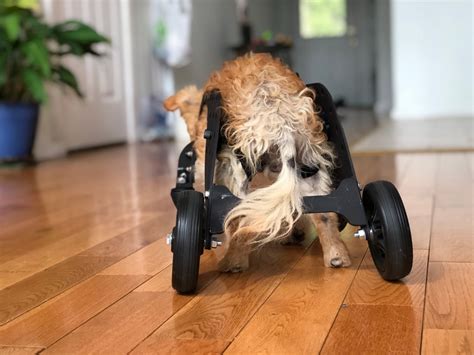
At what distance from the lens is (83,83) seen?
5582mm

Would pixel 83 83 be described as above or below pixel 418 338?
above

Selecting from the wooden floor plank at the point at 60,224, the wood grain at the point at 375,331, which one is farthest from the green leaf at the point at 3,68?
the wood grain at the point at 375,331

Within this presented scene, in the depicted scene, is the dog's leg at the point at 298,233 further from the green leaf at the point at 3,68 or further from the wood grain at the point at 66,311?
the green leaf at the point at 3,68

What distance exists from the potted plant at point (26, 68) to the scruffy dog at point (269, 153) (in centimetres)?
268

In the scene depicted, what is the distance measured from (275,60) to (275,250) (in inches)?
20.1

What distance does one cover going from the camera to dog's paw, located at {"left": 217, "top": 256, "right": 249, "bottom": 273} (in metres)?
1.64

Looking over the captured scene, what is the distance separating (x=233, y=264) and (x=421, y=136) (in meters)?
3.69

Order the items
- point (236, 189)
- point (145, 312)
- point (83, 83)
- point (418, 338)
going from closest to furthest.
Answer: point (418, 338)
point (145, 312)
point (236, 189)
point (83, 83)

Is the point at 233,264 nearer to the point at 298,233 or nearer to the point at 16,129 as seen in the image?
the point at 298,233

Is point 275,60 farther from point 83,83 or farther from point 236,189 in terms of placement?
point 83,83

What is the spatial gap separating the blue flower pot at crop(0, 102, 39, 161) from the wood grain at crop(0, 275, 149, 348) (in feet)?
9.64

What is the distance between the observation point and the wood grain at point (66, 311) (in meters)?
1.25

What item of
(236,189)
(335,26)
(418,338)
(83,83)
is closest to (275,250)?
(236,189)

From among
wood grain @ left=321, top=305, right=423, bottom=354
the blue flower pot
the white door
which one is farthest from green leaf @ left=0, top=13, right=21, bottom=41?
wood grain @ left=321, top=305, right=423, bottom=354
